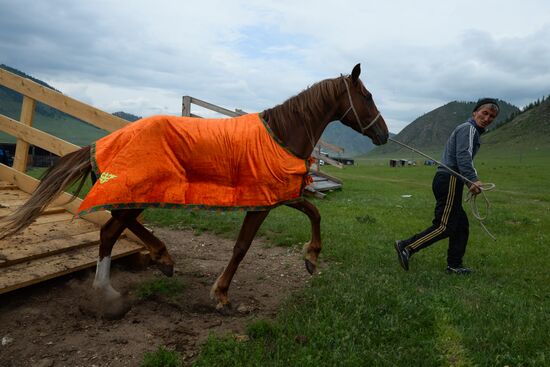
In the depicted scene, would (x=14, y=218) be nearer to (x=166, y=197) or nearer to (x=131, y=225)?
(x=131, y=225)

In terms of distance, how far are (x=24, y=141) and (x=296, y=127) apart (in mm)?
4253

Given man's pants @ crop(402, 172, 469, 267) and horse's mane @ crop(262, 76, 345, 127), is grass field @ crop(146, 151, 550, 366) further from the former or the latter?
horse's mane @ crop(262, 76, 345, 127)

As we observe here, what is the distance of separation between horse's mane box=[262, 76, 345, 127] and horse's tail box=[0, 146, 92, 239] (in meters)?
2.03

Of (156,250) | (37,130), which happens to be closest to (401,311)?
(156,250)

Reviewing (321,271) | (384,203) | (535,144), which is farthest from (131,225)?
(535,144)

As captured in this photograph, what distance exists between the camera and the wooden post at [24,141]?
575 centimetres

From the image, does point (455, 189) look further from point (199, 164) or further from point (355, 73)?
point (199, 164)

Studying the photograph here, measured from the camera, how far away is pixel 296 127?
4168 millimetres

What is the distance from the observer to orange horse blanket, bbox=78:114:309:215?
3.77 m

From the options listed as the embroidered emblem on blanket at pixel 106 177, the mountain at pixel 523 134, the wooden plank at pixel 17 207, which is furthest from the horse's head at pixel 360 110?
the mountain at pixel 523 134

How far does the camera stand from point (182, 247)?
6.55 metres

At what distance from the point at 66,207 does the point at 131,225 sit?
7.04ft

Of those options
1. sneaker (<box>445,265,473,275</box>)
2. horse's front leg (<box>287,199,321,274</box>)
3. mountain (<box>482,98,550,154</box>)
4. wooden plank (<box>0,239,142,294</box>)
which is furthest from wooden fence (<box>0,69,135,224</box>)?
mountain (<box>482,98,550,154</box>)

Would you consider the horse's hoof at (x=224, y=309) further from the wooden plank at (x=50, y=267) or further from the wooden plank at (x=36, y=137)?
the wooden plank at (x=36, y=137)
